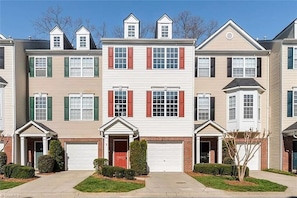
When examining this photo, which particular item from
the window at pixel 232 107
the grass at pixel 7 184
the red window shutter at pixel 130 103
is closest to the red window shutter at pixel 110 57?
the red window shutter at pixel 130 103

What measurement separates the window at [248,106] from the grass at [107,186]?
33.3 ft

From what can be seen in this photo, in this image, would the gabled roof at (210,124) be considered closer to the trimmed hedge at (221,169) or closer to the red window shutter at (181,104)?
the red window shutter at (181,104)

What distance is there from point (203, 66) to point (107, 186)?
39.9ft

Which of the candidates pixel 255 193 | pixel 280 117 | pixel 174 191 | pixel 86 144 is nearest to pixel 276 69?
pixel 280 117

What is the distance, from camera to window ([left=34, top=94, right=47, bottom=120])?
20797 mm

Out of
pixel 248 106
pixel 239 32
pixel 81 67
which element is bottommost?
pixel 248 106

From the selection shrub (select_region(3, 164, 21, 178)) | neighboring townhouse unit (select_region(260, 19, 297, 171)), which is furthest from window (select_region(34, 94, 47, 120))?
neighboring townhouse unit (select_region(260, 19, 297, 171))

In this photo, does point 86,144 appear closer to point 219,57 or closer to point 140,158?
point 140,158

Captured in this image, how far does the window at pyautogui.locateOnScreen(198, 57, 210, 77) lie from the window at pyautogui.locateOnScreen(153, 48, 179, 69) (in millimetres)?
2296

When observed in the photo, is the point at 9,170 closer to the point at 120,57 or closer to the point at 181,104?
the point at 120,57

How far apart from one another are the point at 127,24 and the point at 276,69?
37.7 feet

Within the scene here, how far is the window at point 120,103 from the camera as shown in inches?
788

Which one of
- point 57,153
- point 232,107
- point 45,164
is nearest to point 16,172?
point 45,164

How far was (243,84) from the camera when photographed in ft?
67.0
